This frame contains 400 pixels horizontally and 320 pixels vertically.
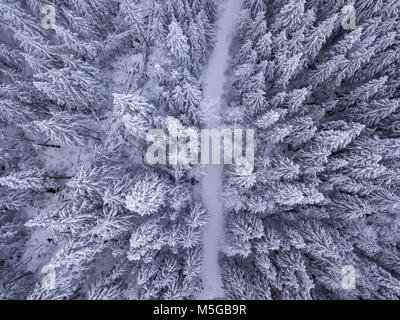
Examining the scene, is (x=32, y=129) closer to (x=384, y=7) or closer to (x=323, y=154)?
(x=323, y=154)

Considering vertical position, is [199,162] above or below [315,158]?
below

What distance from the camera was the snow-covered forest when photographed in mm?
17328

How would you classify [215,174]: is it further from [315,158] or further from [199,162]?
[315,158]

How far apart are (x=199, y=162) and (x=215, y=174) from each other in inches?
77.9

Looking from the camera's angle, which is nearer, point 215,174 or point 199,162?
point 199,162

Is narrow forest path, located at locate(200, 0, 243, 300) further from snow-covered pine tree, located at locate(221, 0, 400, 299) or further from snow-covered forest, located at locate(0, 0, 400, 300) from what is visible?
snow-covered pine tree, located at locate(221, 0, 400, 299)

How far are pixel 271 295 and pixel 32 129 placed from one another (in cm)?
2364

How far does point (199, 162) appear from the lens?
75.8ft

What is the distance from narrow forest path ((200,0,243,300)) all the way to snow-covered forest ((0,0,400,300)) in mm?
202

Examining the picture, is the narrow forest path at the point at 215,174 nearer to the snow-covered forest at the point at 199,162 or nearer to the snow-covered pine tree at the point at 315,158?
the snow-covered forest at the point at 199,162

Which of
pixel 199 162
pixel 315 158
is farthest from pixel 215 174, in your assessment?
pixel 315 158

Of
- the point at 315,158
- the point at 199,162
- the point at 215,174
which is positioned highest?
the point at 315,158

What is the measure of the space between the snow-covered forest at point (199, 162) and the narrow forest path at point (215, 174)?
0.20 m

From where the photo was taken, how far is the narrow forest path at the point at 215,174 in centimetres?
2238
